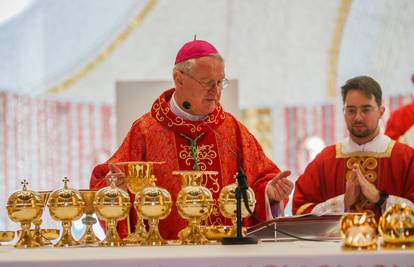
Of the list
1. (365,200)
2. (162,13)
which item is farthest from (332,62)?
(365,200)

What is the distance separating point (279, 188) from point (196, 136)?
0.80 m

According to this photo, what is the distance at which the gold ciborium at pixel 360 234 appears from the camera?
10.4 feet

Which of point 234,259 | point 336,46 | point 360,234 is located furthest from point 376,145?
point 336,46

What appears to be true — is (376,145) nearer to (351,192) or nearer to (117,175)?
(351,192)

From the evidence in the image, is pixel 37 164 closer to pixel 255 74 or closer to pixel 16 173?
pixel 16 173

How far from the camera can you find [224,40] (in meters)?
11.2

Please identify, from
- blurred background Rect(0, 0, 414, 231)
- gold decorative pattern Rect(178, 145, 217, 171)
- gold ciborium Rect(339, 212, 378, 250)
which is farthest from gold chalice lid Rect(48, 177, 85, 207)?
blurred background Rect(0, 0, 414, 231)

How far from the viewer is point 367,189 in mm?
5129

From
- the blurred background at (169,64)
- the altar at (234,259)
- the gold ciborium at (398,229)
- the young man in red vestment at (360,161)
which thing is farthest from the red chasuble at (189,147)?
the blurred background at (169,64)

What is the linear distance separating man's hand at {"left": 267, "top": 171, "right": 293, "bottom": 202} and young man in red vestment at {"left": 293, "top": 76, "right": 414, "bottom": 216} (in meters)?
0.87

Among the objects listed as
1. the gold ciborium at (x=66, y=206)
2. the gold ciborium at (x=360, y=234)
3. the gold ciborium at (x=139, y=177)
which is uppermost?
the gold ciborium at (x=139, y=177)

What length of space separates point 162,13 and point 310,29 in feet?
5.49

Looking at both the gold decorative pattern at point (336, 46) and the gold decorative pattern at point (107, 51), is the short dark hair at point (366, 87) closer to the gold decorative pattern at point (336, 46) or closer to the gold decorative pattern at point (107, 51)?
the gold decorative pattern at point (336, 46)

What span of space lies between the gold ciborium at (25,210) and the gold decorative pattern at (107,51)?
22.8ft
